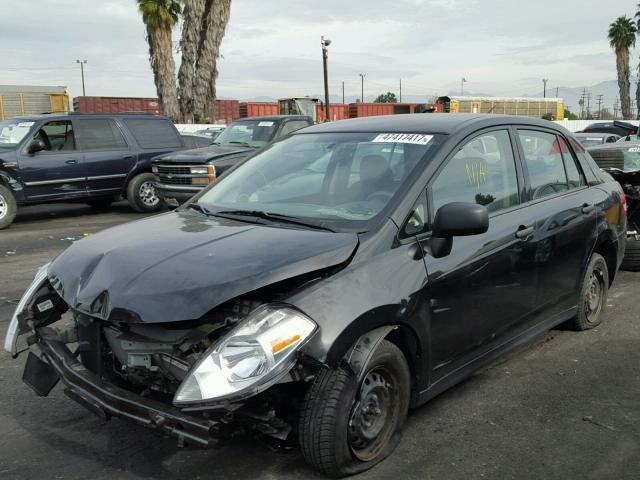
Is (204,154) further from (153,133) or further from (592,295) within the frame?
(592,295)

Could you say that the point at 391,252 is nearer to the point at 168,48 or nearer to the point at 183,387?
the point at 183,387

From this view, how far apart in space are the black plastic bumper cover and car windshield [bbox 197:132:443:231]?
4.08 feet

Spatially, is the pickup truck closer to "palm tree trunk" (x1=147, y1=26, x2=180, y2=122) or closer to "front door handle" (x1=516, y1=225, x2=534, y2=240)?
"front door handle" (x1=516, y1=225, x2=534, y2=240)

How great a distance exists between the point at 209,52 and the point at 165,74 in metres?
2.00

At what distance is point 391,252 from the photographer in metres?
3.20

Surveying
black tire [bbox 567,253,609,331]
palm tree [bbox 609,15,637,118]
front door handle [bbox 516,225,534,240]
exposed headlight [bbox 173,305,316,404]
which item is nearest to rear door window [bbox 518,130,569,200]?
front door handle [bbox 516,225,534,240]

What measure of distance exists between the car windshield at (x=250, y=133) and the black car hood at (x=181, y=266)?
879 cm

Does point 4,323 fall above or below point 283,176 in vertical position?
below

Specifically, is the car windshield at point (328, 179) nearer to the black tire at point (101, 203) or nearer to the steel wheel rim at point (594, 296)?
the steel wheel rim at point (594, 296)

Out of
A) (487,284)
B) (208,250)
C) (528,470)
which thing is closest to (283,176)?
(208,250)

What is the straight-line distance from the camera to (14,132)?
11336 millimetres

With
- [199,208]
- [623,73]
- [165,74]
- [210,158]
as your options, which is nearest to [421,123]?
[199,208]

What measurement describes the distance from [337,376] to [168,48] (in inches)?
1041

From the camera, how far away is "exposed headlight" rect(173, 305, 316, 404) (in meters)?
2.56
